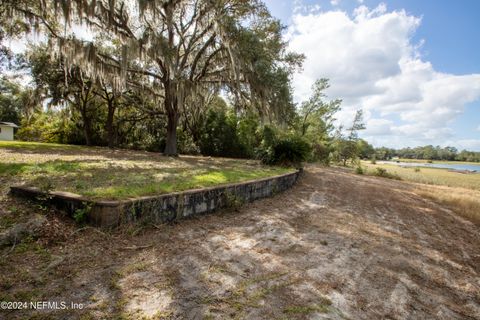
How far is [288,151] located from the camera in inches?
395

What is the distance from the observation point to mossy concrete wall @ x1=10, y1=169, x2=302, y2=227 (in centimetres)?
324

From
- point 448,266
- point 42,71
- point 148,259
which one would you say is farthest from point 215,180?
point 42,71

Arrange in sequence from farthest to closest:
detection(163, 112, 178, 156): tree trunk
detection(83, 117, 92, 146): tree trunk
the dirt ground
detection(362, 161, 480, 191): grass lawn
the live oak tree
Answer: detection(83, 117, 92, 146): tree trunk → detection(362, 161, 480, 191): grass lawn → detection(163, 112, 178, 156): tree trunk → the live oak tree → the dirt ground

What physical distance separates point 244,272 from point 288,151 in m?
7.75

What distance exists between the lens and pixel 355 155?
27.1m

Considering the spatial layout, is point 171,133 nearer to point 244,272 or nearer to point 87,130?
point 87,130

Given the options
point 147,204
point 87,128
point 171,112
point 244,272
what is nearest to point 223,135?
point 171,112

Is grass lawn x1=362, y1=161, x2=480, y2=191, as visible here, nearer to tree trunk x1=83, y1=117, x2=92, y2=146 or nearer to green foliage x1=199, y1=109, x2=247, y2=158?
green foliage x1=199, y1=109, x2=247, y2=158

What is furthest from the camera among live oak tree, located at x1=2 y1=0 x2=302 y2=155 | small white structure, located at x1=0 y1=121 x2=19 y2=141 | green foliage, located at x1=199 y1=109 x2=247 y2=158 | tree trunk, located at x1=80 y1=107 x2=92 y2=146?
small white structure, located at x1=0 y1=121 x2=19 y2=141

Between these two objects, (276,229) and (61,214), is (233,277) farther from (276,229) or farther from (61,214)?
(61,214)

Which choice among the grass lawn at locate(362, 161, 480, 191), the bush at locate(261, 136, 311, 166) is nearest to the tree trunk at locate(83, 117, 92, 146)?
the bush at locate(261, 136, 311, 166)

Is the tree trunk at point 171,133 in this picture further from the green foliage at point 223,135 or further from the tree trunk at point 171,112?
the green foliage at point 223,135

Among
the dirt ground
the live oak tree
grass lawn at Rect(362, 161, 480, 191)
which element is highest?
the live oak tree

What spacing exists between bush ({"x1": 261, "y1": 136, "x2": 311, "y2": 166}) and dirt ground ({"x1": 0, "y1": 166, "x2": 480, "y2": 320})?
5.59 m
